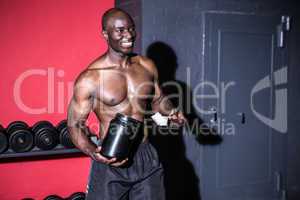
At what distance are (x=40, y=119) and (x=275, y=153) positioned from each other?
6.99 feet

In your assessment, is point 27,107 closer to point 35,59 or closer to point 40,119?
point 40,119

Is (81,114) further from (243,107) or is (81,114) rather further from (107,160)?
(243,107)

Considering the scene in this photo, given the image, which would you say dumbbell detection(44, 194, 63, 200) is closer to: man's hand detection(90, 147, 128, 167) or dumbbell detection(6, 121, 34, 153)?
dumbbell detection(6, 121, 34, 153)

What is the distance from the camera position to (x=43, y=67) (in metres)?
2.84

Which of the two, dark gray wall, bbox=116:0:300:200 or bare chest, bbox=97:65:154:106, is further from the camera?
dark gray wall, bbox=116:0:300:200

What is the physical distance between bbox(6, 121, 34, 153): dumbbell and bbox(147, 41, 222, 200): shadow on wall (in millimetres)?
916

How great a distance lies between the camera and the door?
2906 mm

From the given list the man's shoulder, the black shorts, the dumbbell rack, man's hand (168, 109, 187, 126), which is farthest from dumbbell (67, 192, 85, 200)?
the man's shoulder

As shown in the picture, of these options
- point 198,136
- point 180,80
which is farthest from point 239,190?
point 180,80

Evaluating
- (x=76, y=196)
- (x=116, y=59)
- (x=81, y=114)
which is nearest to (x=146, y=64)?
(x=116, y=59)

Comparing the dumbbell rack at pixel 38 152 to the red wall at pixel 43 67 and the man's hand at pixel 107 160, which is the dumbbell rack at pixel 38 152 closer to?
the red wall at pixel 43 67

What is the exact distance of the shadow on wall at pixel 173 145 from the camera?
272 centimetres

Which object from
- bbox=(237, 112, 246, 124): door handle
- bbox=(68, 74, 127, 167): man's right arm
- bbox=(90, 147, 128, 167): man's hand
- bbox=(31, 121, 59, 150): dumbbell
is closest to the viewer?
bbox=(90, 147, 128, 167): man's hand

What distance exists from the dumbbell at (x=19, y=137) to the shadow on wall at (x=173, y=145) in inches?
36.1
